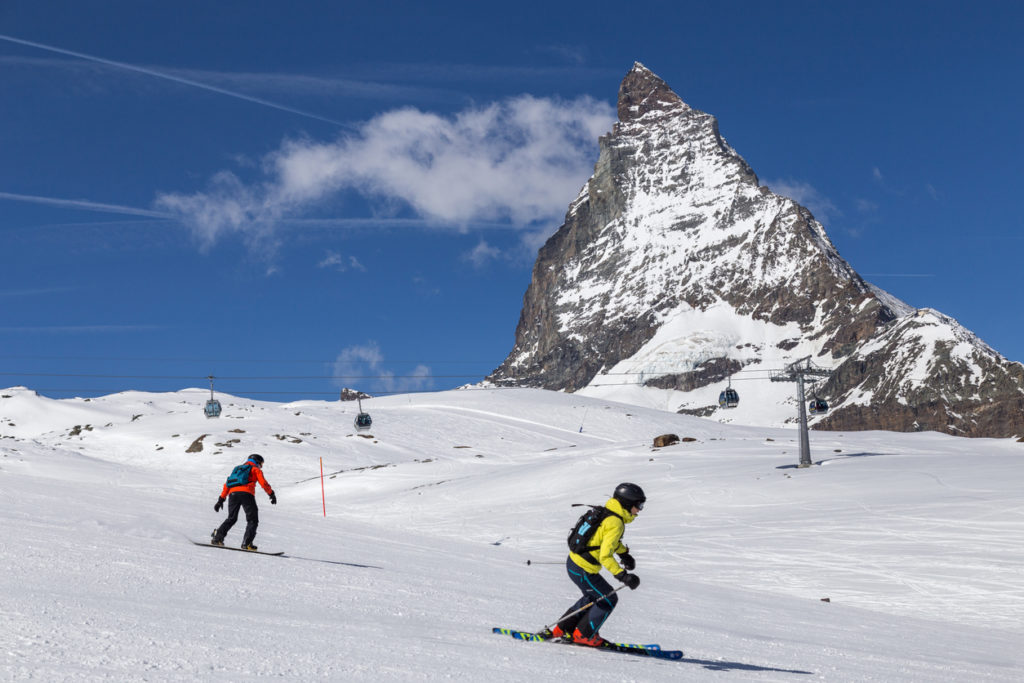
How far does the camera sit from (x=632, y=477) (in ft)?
115

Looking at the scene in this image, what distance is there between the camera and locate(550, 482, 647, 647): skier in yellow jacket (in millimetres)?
8523

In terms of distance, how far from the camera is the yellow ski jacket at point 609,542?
850cm

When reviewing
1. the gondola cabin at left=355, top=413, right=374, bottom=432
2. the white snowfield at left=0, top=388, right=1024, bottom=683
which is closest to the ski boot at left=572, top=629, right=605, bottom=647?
the white snowfield at left=0, top=388, right=1024, bottom=683

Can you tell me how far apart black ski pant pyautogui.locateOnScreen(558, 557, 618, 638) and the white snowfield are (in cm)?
32

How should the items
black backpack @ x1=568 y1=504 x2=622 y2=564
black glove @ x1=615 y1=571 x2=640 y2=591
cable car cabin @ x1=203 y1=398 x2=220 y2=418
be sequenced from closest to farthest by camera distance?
black glove @ x1=615 y1=571 x2=640 y2=591, black backpack @ x1=568 y1=504 x2=622 y2=564, cable car cabin @ x1=203 y1=398 x2=220 y2=418

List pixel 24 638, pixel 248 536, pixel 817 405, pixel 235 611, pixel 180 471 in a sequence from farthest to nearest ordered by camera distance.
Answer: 1. pixel 180 471
2. pixel 817 405
3. pixel 248 536
4. pixel 235 611
5. pixel 24 638

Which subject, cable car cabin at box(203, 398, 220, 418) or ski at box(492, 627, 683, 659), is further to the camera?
cable car cabin at box(203, 398, 220, 418)

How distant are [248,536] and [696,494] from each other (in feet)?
61.2

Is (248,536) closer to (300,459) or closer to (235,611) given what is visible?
(235,611)

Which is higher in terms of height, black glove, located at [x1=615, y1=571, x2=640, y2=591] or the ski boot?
black glove, located at [x1=615, y1=571, x2=640, y2=591]

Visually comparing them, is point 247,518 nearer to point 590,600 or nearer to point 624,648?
point 590,600

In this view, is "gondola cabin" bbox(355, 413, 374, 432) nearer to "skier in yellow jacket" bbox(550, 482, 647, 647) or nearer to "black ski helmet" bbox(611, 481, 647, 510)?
"skier in yellow jacket" bbox(550, 482, 647, 647)

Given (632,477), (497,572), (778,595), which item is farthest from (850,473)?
(497,572)

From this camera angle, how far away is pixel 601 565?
348 inches
